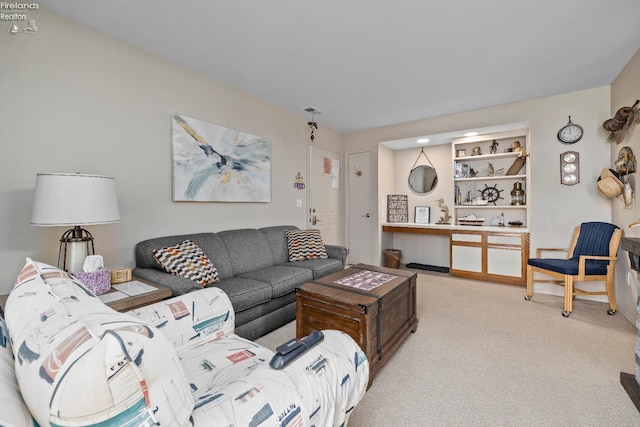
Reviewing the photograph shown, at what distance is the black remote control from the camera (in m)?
0.94

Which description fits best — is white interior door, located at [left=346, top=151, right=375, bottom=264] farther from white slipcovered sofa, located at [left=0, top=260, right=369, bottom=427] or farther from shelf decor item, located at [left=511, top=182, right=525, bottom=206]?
white slipcovered sofa, located at [left=0, top=260, right=369, bottom=427]

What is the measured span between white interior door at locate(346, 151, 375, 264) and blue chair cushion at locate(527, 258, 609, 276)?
244cm

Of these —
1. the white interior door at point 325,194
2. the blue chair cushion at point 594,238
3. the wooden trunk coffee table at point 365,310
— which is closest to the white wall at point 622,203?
the blue chair cushion at point 594,238

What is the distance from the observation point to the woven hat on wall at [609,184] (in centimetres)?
296

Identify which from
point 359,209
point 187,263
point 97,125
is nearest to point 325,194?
point 359,209

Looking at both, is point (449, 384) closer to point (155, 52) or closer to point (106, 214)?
point (106, 214)

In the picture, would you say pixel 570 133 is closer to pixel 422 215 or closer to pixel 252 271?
pixel 422 215

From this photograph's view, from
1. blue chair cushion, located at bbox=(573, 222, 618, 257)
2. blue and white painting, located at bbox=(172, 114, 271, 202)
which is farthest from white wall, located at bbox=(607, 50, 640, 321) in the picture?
blue and white painting, located at bbox=(172, 114, 271, 202)

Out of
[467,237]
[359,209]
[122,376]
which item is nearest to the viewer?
[122,376]

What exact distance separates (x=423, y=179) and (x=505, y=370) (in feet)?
11.8

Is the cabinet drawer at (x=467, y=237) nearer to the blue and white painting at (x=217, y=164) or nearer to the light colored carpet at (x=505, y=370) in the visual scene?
the light colored carpet at (x=505, y=370)

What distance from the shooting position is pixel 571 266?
115 inches

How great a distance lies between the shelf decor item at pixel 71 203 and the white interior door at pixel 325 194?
304 cm

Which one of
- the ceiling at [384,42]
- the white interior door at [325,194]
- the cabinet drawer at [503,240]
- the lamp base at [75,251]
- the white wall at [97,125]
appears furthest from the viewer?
the white interior door at [325,194]
